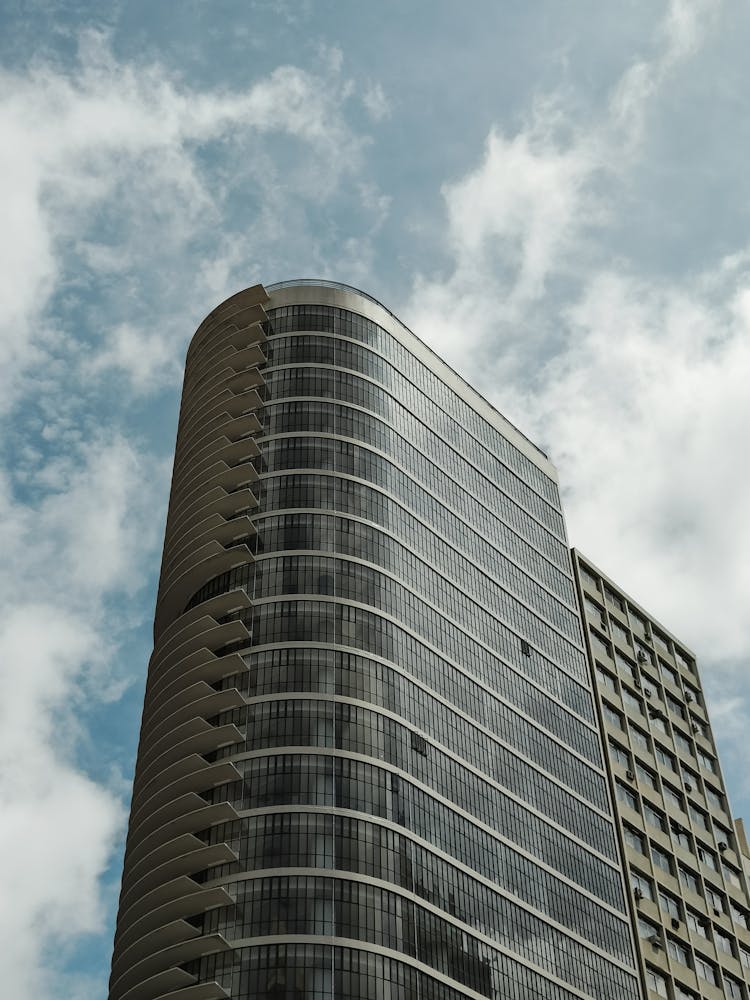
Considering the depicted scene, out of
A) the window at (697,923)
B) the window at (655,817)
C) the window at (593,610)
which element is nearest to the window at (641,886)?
the window at (697,923)

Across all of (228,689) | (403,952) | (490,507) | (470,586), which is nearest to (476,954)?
(403,952)

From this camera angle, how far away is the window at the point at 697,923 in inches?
4108

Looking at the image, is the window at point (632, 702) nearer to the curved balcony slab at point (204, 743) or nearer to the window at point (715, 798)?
the window at point (715, 798)

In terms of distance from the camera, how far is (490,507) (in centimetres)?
10800

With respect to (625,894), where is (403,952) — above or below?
below

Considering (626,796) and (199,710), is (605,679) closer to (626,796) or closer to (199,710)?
(626,796)

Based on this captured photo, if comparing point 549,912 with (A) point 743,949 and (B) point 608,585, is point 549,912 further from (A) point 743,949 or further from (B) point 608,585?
(B) point 608,585

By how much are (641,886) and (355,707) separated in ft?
121

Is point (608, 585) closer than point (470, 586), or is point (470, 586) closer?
point (470, 586)

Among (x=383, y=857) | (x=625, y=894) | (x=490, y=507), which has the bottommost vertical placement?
(x=383, y=857)

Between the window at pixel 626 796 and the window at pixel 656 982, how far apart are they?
14.5 metres

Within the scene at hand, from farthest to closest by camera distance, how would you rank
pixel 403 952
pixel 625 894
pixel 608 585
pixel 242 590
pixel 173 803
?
pixel 608 585 → pixel 625 894 → pixel 242 590 → pixel 173 803 → pixel 403 952

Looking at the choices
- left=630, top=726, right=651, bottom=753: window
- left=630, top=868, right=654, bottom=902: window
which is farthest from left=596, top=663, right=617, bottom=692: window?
left=630, top=868, right=654, bottom=902: window

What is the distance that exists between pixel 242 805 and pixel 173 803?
5205 millimetres
